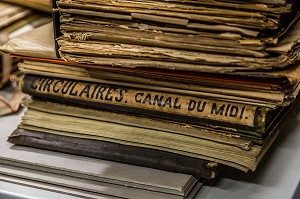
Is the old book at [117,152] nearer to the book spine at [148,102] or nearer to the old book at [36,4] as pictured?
the book spine at [148,102]

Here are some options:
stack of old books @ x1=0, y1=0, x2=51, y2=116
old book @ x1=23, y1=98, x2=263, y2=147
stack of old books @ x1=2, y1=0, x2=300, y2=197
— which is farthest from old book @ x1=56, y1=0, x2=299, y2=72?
stack of old books @ x1=0, y1=0, x2=51, y2=116

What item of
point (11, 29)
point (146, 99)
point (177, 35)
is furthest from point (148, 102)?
point (11, 29)

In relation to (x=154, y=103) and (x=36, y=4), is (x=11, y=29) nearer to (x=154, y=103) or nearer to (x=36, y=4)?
(x=36, y=4)

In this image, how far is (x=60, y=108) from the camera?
1.02 meters

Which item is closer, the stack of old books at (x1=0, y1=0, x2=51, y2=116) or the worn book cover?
the worn book cover

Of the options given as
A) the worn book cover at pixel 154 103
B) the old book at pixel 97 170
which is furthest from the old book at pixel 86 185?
the worn book cover at pixel 154 103

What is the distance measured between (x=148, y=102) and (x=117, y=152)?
0.10 meters

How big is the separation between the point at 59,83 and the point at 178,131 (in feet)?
0.70

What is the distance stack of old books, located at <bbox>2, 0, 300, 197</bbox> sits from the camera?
0.82 m

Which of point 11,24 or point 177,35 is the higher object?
point 177,35

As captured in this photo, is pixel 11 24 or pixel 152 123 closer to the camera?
pixel 152 123

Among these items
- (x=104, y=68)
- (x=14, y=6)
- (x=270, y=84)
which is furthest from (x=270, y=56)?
(x=14, y=6)

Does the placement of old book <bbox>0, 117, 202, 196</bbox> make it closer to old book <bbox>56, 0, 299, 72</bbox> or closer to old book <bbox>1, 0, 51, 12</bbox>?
old book <bbox>56, 0, 299, 72</bbox>

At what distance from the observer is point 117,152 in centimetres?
96
